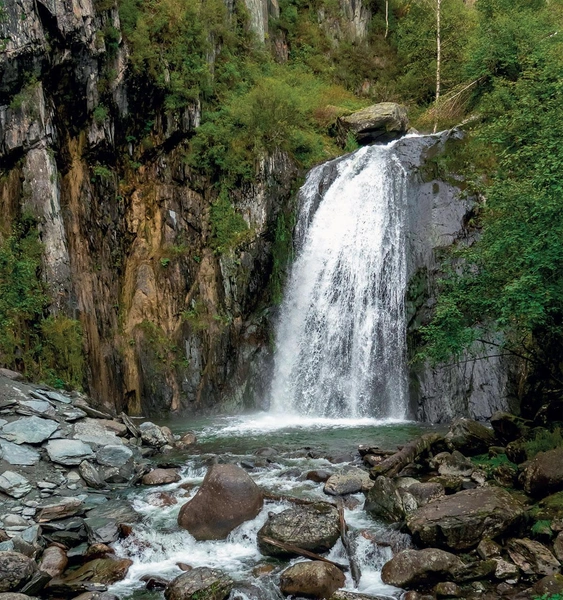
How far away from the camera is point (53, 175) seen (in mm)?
15719

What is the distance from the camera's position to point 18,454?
9.15 meters

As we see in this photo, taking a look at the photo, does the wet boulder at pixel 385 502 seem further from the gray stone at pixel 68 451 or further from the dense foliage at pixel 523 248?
the gray stone at pixel 68 451

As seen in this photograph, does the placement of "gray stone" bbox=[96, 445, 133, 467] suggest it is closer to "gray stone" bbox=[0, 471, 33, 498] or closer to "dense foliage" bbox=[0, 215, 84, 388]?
"gray stone" bbox=[0, 471, 33, 498]

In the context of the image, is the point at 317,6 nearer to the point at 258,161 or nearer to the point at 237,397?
the point at 258,161

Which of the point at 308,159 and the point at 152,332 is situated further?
the point at 308,159

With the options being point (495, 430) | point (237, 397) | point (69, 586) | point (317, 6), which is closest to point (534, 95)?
point (495, 430)

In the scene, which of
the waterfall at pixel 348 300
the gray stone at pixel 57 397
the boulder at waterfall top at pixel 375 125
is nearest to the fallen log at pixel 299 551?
the gray stone at pixel 57 397

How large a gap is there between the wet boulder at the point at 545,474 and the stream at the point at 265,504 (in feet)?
7.17

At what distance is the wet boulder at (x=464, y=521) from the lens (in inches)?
266

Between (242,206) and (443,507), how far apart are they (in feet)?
46.2

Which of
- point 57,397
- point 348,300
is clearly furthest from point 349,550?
point 348,300

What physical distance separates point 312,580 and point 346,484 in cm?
274

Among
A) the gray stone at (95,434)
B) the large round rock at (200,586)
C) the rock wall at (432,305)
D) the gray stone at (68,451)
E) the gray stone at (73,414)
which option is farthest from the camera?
the rock wall at (432,305)

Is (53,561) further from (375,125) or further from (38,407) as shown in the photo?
(375,125)
